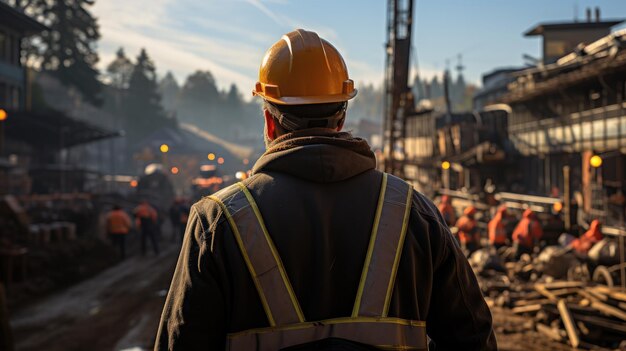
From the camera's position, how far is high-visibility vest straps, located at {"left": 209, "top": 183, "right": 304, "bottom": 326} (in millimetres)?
2115

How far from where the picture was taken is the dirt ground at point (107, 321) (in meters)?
9.55

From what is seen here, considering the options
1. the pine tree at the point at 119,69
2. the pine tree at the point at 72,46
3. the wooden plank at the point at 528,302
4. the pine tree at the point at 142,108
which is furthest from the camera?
the pine tree at the point at 119,69

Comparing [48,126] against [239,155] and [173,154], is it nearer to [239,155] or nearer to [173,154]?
[173,154]

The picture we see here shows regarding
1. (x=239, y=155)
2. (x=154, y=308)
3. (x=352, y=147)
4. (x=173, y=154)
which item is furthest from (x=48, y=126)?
(x=239, y=155)

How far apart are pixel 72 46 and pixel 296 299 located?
6013 centimetres

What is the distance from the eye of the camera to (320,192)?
223cm

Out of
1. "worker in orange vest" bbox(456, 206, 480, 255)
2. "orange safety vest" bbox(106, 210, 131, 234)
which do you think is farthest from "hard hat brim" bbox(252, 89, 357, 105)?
"orange safety vest" bbox(106, 210, 131, 234)

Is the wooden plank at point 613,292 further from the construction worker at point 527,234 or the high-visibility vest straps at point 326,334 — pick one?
the high-visibility vest straps at point 326,334

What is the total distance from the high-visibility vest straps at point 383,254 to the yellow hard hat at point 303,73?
1.50ft

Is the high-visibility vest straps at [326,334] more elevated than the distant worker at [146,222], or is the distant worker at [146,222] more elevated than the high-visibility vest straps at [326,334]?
the high-visibility vest straps at [326,334]

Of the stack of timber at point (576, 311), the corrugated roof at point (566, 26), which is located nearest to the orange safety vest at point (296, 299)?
the stack of timber at point (576, 311)

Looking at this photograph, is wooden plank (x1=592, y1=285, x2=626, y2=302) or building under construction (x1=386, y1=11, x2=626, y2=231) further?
building under construction (x1=386, y1=11, x2=626, y2=231)

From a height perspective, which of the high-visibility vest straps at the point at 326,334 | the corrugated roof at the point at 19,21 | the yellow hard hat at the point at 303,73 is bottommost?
the high-visibility vest straps at the point at 326,334

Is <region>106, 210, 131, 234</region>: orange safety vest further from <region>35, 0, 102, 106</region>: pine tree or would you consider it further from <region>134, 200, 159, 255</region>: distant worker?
<region>35, 0, 102, 106</region>: pine tree
